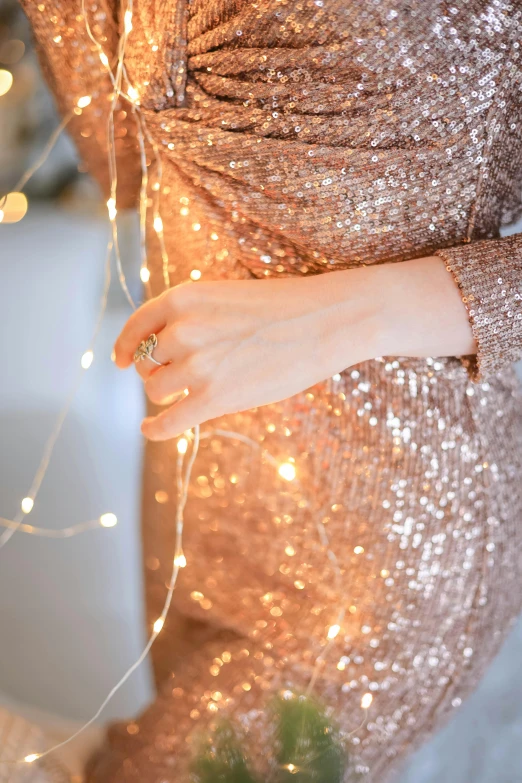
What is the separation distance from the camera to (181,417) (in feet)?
1.65

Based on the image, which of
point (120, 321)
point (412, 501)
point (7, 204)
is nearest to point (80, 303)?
point (120, 321)

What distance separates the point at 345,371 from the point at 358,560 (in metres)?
0.21

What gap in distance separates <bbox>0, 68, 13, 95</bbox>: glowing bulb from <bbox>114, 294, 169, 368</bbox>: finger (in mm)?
456

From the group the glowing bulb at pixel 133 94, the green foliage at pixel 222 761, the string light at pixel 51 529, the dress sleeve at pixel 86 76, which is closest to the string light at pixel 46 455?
the string light at pixel 51 529

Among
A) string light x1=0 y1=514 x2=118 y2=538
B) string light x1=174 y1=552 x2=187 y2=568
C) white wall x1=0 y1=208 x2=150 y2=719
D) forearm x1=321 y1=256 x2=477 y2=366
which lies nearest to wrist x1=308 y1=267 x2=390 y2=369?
forearm x1=321 y1=256 x2=477 y2=366

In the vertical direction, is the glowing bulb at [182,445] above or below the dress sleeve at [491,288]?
below

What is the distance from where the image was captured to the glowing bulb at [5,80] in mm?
749

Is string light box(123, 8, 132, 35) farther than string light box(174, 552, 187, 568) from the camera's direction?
No

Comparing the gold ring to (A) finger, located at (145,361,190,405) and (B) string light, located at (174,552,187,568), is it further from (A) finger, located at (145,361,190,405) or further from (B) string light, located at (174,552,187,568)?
(B) string light, located at (174,552,187,568)

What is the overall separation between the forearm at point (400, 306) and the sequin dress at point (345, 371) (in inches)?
0.7

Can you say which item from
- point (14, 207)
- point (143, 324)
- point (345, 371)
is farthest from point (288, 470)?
point (14, 207)

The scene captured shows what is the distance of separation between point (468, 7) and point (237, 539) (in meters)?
0.58

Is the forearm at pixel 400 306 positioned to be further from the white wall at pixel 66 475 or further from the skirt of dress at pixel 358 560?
the white wall at pixel 66 475

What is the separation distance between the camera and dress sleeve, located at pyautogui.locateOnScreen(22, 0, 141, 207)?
58 centimetres
